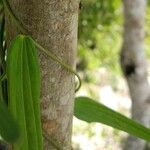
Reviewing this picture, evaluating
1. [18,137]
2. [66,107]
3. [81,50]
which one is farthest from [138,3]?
[18,137]

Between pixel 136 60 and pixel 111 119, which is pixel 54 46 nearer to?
pixel 111 119

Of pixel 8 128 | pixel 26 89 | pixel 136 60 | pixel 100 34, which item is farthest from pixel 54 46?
pixel 100 34

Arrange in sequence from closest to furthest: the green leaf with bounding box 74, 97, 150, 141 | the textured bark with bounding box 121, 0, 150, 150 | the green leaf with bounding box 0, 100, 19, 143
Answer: the green leaf with bounding box 0, 100, 19, 143, the green leaf with bounding box 74, 97, 150, 141, the textured bark with bounding box 121, 0, 150, 150

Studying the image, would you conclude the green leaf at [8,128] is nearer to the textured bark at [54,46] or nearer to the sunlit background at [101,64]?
the textured bark at [54,46]

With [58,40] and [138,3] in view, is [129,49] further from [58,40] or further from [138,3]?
[58,40]

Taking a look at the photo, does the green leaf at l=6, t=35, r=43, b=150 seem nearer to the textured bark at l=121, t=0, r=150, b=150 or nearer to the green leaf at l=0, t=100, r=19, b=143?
the green leaf at l=0, t=100, r=19, b=143

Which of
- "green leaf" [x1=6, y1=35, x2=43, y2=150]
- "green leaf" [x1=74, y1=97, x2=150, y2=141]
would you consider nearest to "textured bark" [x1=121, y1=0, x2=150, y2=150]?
"green leaf" [x1=74, y1=97, x2=150, y2=141]

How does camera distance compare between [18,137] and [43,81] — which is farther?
[43,81]

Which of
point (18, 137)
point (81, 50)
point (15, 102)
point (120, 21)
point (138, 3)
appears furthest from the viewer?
point (120, 21)
